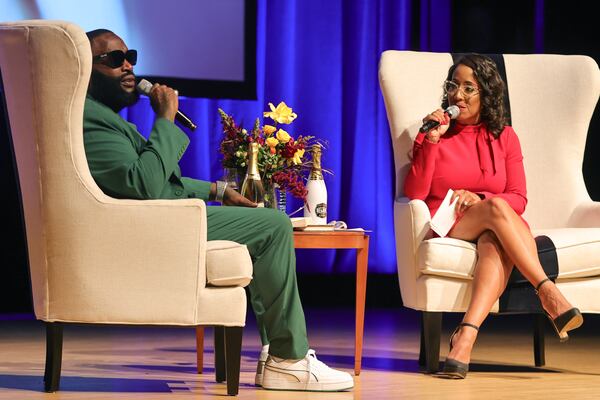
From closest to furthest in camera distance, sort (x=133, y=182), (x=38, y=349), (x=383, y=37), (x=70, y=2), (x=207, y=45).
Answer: (x=133, y=182), (x=38, y=349), (x=70, y=2), (x=207, y=45), (x=383, y=37)

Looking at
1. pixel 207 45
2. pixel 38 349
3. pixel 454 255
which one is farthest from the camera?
pixel 207 45

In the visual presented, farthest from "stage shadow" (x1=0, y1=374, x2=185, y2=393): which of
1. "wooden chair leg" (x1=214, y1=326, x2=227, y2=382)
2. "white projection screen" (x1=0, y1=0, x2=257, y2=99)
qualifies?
"white projection screen" (x1=0, y1=0, x2=257, y2=99)

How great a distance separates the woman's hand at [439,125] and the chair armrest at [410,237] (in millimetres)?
255

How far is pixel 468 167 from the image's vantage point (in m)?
3.83

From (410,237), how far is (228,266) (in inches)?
35.4

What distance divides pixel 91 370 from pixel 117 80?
1.02 m

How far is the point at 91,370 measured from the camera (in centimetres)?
349

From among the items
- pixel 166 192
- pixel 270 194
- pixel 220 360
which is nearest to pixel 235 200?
pixel 270 194

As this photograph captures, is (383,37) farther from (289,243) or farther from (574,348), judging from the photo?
(289,243)

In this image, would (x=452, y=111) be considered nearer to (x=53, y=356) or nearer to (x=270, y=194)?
(x=270, y=194)

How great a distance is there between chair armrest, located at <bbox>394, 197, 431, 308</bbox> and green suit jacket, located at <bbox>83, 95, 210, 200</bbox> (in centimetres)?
95

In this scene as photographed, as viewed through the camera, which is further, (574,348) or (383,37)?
(383,37)

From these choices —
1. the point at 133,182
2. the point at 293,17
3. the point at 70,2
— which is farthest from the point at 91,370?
the point at 293,17

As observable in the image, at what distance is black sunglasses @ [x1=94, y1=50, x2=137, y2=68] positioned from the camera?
9.88 ft
